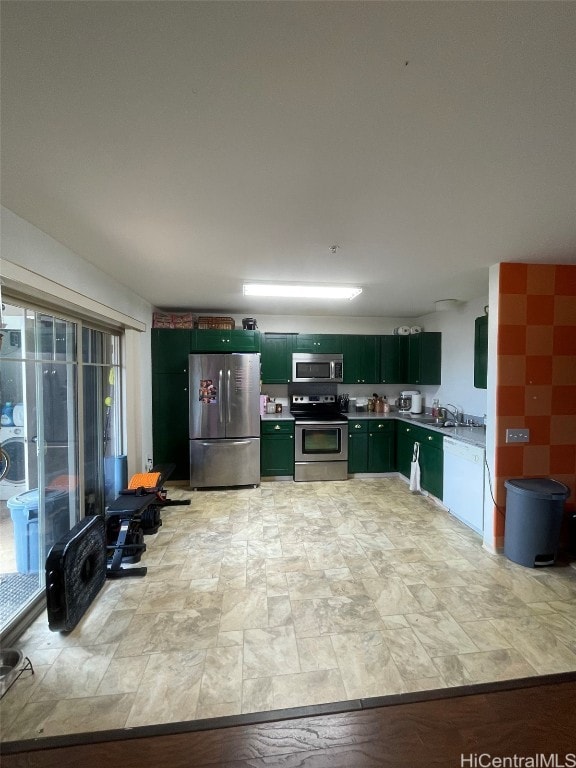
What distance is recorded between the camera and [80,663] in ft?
5.12

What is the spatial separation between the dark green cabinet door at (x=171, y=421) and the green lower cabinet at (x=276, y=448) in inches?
42.3

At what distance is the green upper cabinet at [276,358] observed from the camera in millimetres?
4531

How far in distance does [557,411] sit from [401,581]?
192cm

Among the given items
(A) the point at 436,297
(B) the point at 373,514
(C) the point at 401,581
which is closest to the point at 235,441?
(B) the point at 373,514

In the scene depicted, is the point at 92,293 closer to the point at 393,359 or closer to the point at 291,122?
the point at 291,122

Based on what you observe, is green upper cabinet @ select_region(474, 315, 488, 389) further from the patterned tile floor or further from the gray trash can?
the patterned tile floor

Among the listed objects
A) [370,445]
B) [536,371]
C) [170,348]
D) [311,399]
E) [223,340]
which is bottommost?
[370,445]

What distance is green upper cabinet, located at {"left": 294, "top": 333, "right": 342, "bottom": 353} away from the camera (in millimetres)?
4559

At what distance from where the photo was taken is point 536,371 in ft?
8.20

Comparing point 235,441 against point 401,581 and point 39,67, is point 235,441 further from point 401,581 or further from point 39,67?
point 39,67

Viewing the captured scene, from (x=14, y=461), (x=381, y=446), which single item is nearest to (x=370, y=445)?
(x=381, y=446)

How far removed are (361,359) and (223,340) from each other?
2.16 m

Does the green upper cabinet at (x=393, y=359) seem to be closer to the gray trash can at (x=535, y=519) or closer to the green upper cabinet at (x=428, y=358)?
the green upper cabinet at (x=428, y=358)

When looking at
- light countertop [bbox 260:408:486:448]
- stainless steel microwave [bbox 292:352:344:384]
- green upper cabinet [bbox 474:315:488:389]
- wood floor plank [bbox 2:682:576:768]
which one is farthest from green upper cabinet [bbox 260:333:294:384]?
wood floor plank [bbox 2:682:576:768]
